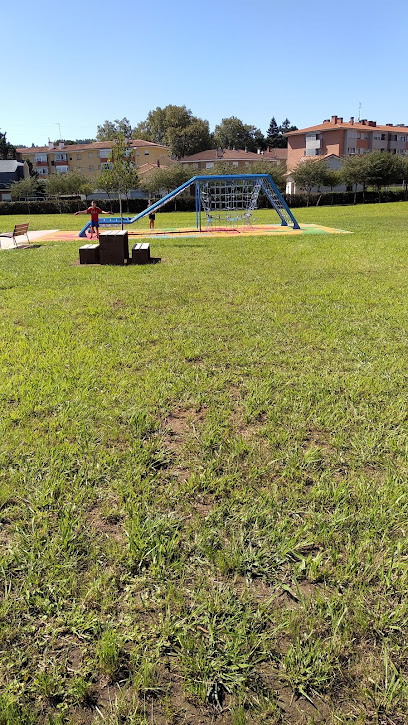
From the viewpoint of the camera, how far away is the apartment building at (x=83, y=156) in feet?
284

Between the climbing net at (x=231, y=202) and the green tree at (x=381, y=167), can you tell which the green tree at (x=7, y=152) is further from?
the climbing net at (x=231, y=202)

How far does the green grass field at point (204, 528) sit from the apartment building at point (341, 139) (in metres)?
85.9

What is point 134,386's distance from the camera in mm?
4484

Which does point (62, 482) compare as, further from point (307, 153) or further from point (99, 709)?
point (307, 153)

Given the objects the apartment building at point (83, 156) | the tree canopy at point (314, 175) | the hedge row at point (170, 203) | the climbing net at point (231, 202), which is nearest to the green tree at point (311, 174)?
the tree canopy at point (314, 175)

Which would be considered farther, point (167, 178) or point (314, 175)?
point (314, 175)

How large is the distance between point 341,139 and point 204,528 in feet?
298

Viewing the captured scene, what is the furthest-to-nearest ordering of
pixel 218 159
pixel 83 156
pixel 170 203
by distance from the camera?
pixel 83 156
pixel 218 159
pixel 170 203

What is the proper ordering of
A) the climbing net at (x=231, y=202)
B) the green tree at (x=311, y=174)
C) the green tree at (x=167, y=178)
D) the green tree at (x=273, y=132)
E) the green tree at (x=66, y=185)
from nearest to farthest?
1. the climbing net at (x=231, y=202)
2. the green tree at (x=167, y=178)
3. the green tree at (x=311, y=174)
4. the green tree at (x=66, y=185)
5. the green tree at (x=273, y=132)

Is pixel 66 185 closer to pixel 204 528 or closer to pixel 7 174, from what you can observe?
pixel 7 174

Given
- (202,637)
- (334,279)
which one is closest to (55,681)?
(202,637)

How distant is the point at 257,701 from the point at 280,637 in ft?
0.94

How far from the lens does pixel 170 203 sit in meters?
50.4

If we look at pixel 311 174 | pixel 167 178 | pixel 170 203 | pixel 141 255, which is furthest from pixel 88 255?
pixel 311 174
